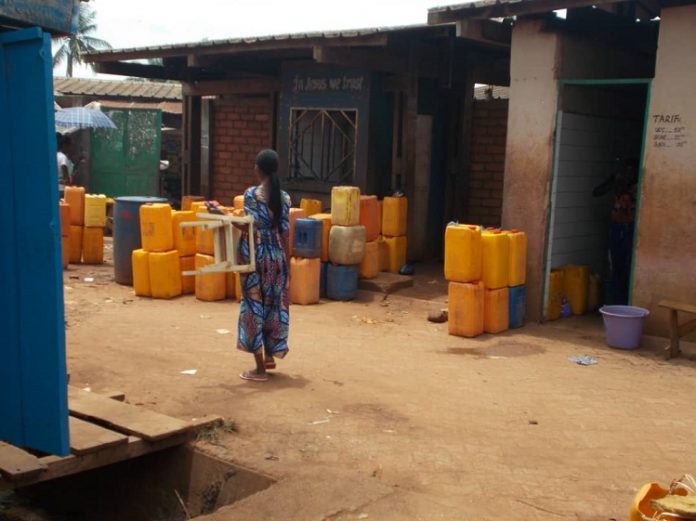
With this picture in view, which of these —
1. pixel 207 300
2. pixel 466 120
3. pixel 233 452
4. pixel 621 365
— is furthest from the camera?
pixel 466 120

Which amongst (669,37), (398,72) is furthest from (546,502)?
(398,72)

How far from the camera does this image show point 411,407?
5.68 m

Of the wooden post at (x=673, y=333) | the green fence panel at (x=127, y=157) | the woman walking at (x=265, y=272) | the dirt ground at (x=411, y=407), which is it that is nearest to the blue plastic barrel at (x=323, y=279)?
the dirt ground at (x=411, y=407)

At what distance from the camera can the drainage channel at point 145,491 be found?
15.2ft

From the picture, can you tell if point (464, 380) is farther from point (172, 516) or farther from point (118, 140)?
point (118, 140)

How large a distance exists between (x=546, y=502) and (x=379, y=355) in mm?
3173

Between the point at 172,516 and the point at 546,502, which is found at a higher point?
the point at 546,502

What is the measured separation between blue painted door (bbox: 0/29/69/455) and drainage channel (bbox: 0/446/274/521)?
102 centimetres

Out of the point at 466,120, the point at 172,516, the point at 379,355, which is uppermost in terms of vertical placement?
the point at 466,120

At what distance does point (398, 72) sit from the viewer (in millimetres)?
10820

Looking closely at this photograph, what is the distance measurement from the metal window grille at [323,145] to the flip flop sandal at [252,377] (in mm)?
5499

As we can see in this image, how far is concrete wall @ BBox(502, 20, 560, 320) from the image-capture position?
8.16 metres

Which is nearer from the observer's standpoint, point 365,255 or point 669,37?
point 669,37

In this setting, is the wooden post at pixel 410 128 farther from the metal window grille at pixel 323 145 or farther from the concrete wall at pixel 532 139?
the concrete wall at pixel 532 139
